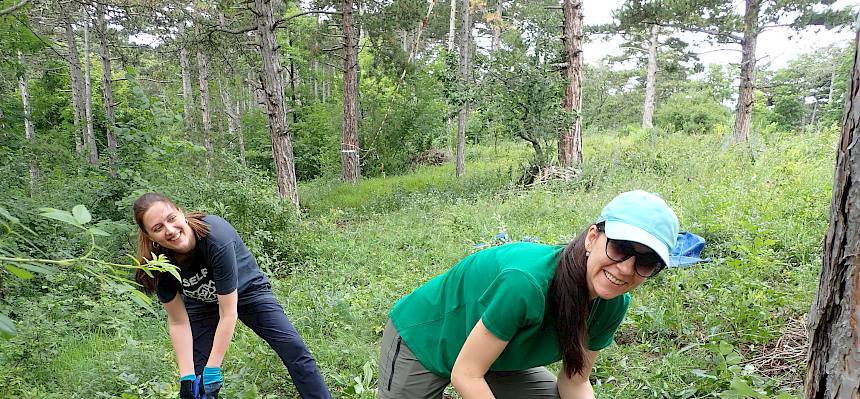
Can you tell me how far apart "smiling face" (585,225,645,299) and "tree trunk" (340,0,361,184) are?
10.8 meters

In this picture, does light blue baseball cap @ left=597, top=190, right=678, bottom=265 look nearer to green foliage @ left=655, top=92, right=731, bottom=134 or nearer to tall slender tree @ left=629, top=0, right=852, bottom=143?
tall slender tree @ left=629, top=0, right=852, bottom=143

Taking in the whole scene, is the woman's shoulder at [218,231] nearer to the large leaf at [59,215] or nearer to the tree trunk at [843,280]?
the large leaf at [59,215]

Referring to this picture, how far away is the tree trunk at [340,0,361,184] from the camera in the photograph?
1159cm

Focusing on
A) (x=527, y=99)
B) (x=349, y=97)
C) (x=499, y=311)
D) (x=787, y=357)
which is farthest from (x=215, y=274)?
(x=349, y=97)

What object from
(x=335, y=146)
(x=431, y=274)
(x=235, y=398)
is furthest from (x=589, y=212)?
(x=335, y=146)

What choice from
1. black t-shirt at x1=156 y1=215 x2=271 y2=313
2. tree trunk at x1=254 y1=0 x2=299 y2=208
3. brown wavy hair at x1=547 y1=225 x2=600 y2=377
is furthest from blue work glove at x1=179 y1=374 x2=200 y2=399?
tree trunk at x1=254 y1=0 x2=299 y2=208

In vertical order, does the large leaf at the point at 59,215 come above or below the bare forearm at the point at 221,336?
above

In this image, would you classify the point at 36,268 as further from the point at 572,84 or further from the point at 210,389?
the point at 572,84

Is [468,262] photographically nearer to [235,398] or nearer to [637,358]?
[637,358]

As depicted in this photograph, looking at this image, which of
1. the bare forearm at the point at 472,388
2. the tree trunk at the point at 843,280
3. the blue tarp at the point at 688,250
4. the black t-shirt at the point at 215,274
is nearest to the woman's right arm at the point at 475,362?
the bare forearm at the point at 472,388

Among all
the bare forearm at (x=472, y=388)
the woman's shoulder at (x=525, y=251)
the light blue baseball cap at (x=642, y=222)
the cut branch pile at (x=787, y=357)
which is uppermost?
the light blue baseball cap at (x=642, y=222)

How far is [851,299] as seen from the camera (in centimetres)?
113

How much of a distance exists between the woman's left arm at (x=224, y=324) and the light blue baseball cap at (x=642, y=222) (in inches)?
75.7

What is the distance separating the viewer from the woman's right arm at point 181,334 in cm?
262
